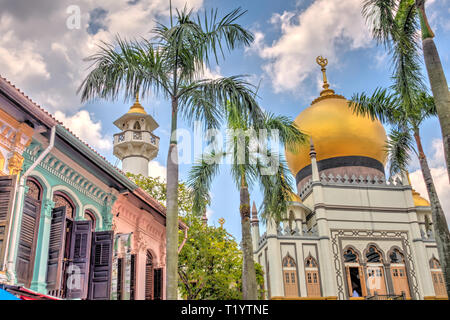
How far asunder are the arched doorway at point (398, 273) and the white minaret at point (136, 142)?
58.6 ft

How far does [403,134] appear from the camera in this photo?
59.1 ft

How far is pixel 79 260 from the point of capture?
37.7ft

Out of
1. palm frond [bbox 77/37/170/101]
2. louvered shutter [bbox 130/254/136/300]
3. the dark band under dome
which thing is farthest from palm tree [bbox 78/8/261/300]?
the dark band under dome

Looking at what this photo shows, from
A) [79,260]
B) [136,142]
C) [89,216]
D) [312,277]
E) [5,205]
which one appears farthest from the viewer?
[136,142]

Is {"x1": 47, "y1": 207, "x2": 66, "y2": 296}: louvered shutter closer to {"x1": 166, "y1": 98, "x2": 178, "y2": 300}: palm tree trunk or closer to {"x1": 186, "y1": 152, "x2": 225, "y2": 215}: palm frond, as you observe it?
{"x1": 166, "y1": 98, "x2": 178, "y2": 300}: palm tree trunk

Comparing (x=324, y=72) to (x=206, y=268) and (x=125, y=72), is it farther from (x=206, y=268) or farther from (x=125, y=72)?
(x=125, y=72)

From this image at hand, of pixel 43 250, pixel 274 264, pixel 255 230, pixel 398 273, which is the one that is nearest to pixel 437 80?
pixel 43 250

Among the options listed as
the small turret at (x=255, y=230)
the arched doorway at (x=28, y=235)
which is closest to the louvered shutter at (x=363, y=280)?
the small turret at (x=255, y=230)

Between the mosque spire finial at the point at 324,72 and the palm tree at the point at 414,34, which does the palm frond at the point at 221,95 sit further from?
the mosque spire finial at the point at 324,72

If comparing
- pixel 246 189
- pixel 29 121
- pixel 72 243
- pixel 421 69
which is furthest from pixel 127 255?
pixel 421 69

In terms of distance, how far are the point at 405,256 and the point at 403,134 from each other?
16089mm

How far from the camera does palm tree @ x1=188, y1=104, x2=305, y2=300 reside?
15.0 metres

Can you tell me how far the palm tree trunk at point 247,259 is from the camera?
577 inches

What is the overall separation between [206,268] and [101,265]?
1229 centimetres
